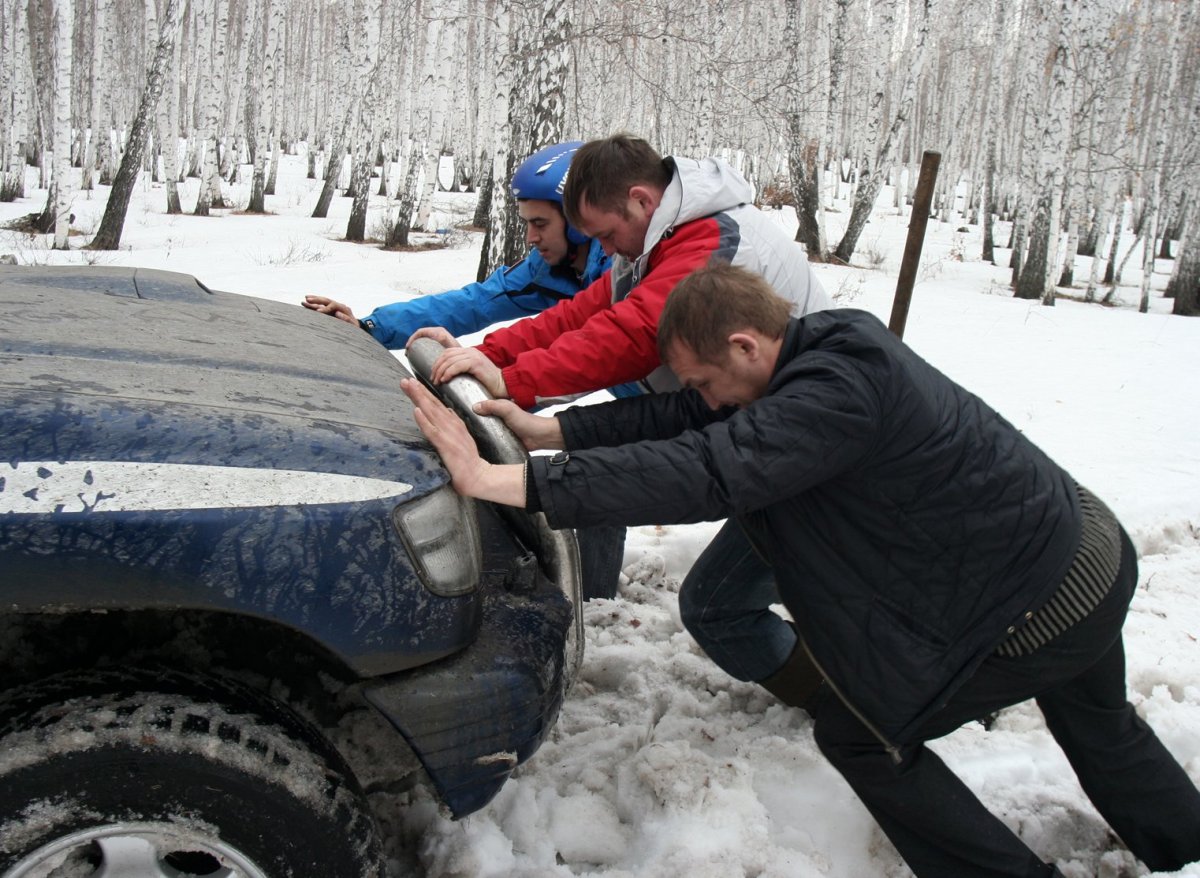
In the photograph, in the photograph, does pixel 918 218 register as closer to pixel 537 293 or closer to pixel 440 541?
pixel 537 293

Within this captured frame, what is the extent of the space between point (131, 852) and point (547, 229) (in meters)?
2.27

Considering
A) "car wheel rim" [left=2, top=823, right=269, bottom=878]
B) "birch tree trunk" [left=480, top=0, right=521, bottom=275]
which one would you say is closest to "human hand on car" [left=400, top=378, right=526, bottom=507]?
"car wheel rim" [left=2, top=823, right=269, bottom=878]

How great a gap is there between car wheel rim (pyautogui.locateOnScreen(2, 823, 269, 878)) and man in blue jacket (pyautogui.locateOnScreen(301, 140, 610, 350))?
6.05 feet

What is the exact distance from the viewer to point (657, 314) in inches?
91.5

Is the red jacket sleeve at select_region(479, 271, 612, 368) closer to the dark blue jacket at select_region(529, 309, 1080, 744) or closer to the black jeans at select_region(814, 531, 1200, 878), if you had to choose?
the dark blue jacket at select_region(529, 309, 1080, 744)

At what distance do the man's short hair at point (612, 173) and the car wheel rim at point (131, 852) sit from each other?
1762mm

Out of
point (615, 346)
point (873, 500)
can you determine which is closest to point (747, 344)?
point (873, 500)

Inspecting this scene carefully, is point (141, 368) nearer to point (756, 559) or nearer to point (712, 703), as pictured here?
point (756, 559)

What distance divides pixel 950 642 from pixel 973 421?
1.49ft

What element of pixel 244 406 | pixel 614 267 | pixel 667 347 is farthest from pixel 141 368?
pixel 614 267

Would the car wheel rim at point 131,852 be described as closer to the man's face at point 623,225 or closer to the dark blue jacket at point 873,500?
the dark blue jacket at point 873,500

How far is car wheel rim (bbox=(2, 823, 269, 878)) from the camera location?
1.40 metres

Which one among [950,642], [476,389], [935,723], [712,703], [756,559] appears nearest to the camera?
[950,642]

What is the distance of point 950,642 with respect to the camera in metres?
1.89
